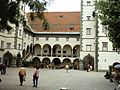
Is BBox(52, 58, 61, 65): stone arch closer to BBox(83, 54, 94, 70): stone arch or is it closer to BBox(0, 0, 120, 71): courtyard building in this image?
BBox(0, 0, 120, 71): courtyard building

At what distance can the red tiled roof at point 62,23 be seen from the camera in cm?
7384

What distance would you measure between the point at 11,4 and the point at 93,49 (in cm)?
4675

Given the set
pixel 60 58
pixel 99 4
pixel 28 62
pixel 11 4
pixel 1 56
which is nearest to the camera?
pixel 11 4

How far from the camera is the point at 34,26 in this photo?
7606 centimetres

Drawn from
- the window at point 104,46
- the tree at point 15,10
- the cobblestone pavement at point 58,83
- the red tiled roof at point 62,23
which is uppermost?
the red tiled roof at point 62,23

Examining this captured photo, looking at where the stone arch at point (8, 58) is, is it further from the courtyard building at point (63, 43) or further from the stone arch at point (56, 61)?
the stone arch at point (56, 61)

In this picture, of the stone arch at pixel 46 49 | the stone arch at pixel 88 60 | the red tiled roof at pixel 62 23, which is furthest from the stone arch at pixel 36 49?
the stone arch at pixel 88 60

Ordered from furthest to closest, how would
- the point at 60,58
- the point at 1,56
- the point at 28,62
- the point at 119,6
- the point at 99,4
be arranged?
the point at 60,58
the point at 28,62
the point at 1,56
the point at 99,4
the point at 119,6

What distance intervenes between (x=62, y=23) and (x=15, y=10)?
60.0m

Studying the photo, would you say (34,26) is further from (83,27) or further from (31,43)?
(83,27)

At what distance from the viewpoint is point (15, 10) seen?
1580 centimetres

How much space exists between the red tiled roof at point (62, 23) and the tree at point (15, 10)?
55.6 metres

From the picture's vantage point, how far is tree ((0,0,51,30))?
1443 centimetres

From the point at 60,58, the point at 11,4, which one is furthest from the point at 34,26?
the point at 11,4
